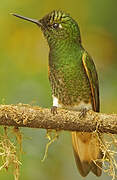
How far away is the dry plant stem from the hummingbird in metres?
0.66

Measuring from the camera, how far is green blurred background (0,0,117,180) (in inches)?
174

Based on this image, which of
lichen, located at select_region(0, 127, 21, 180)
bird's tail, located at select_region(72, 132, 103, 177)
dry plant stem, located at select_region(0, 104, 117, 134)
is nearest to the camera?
dry plant stem, located at select_region(0, 104, 117, 134)

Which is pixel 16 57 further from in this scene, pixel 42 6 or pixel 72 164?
pixel 72 164

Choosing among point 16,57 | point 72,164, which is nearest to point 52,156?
point 72,164

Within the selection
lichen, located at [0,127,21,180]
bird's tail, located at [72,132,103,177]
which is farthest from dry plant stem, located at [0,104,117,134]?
bird's tail, located at [72,132,103,177]

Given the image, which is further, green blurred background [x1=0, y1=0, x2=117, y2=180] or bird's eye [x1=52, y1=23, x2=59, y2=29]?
green blurred background [x1=0, y1=0, x2=117, y2=180]

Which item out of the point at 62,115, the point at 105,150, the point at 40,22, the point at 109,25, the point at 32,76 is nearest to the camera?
the point at 62,115

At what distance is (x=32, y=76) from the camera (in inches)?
179

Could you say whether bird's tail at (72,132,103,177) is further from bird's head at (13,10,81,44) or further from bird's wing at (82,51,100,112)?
bird's head at (13,10,81,44)

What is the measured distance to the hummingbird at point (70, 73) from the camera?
152 inches

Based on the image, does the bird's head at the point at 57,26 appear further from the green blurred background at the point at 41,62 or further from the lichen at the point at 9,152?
the lichen at the point at 9,152

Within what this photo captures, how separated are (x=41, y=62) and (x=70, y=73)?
0.91 metres

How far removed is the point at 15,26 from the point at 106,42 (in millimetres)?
982

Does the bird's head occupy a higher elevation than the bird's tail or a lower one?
higher
